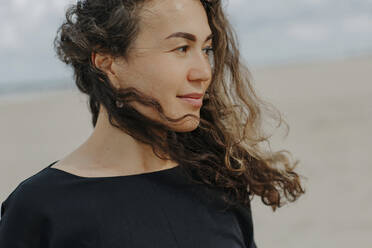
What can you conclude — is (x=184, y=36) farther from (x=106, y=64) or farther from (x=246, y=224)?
(x=246, y=224)

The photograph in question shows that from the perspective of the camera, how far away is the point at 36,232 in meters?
1.75

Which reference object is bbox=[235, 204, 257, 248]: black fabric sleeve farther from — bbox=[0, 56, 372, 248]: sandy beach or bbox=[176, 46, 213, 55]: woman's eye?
bbox=[0, 56, 372, 248]: sandy beach

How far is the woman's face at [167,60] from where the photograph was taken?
6.28 ft

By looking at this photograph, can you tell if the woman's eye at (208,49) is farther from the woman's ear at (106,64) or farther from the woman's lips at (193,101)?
the woman's ear at (106,64)

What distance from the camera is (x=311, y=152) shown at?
29.6 feet

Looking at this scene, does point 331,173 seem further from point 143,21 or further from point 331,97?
point 331,97

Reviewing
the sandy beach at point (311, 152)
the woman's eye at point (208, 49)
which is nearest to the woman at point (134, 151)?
the woman's eye at point (208, 49)

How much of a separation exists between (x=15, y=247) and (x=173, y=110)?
2.19 ft

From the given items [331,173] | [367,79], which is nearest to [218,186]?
[331,173]

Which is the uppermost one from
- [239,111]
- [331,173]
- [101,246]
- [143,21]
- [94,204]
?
[143,21]

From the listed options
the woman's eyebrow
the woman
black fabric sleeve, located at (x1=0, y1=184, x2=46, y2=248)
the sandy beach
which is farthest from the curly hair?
the sandy beach

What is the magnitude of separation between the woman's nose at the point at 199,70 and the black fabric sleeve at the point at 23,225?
2.12 ft

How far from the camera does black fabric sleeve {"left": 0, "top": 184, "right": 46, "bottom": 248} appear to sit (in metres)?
1.74

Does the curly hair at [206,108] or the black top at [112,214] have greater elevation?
the curly hair at [206,108]
